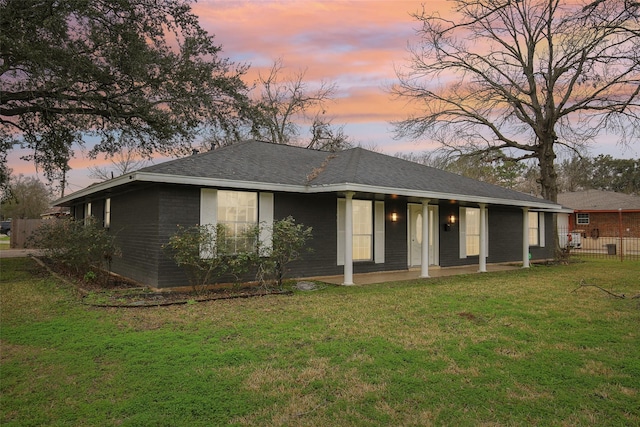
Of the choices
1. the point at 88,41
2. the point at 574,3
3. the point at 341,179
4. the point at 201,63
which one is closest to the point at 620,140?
the point at 574,3

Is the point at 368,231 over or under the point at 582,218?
under

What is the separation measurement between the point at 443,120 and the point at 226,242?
14.2m

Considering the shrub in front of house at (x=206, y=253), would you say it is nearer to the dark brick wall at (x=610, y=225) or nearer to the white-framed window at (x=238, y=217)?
the white-framed window at (x=238, y=217)

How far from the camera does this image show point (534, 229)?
1788 cm

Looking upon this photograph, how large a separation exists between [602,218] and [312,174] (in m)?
29.4

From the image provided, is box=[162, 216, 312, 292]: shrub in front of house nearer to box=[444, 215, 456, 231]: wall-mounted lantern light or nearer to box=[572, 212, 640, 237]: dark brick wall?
box=[444, 215, 456, 231]: wall-mounted lantern light

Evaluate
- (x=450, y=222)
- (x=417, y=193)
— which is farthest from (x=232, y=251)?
(x=450, y=222)

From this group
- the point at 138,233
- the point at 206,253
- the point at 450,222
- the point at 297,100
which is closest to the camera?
the point at 206,253

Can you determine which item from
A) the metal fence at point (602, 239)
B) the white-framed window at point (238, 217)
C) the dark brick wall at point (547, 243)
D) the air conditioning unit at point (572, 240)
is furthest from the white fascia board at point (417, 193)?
the metal fence at point (602, 239)

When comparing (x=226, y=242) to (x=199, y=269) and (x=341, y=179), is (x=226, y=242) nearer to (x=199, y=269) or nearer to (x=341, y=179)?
(x=199, y=269)

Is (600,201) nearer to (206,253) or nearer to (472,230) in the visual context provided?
(472,230)

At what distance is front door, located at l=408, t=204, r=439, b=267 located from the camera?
43.2 ft

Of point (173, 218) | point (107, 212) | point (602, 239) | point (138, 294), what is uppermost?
point (107, 212)

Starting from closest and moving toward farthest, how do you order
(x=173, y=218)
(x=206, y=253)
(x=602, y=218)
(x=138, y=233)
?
(x=206, y=253) → (x=173, y=218) → (x=138, y=233) → (x=602, y=218)
